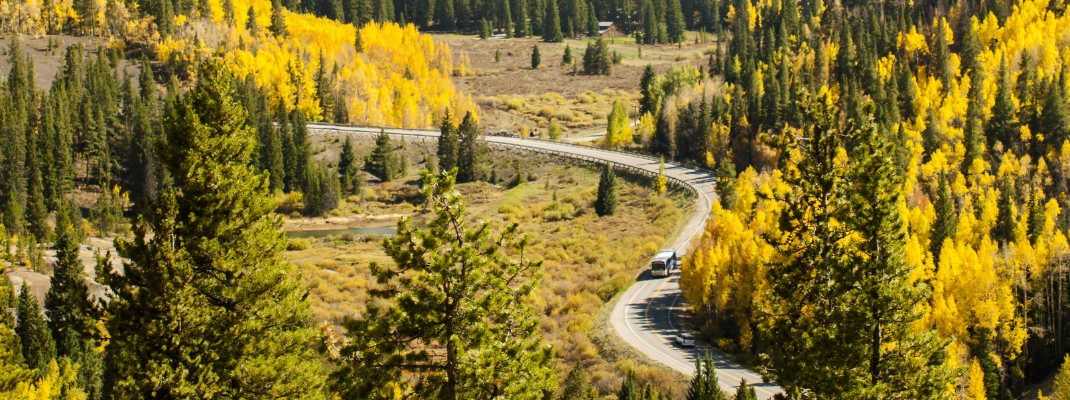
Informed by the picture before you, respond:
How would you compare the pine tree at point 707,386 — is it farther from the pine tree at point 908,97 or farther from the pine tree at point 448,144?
the pine tree at point 448,144

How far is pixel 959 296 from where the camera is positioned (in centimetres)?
6681

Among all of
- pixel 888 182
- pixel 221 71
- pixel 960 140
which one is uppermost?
pixel 221 71

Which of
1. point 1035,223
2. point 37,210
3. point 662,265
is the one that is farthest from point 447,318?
point 37,210

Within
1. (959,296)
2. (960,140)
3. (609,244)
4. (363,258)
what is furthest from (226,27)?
(959,296)

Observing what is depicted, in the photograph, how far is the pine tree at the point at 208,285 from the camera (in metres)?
21.3

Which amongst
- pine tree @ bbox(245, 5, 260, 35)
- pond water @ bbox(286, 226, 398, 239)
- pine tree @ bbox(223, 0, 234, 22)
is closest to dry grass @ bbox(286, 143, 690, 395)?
pond water @ bbox(286, 226, 398, 239)

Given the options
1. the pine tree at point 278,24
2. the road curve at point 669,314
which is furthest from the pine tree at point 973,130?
the pine tree at point 278,24

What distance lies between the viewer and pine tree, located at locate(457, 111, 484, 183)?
438 ft

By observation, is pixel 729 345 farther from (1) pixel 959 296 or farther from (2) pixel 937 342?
(2) pixel 937 342

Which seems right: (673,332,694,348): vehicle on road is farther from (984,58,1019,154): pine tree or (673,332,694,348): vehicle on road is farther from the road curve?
(984,58,1019,154): pine tree

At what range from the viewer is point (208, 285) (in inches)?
856

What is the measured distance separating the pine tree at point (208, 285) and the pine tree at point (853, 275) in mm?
11558

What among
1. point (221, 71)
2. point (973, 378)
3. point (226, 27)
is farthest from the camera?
point (226, 27)

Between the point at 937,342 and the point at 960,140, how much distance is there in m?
86.9
